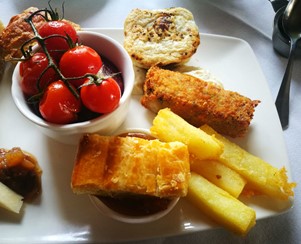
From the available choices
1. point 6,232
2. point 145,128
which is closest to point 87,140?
point 145,128

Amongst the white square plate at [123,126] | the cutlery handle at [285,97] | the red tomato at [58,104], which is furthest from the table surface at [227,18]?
the red tomato at [58,104]

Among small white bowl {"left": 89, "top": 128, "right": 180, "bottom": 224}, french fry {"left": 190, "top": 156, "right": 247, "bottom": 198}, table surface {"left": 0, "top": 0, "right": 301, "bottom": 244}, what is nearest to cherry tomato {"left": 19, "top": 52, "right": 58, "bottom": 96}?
small white bowl {"left": 89, "top": 128, "right": 180, "bottom": 224}

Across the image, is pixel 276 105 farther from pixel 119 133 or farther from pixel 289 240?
pixel 119 133

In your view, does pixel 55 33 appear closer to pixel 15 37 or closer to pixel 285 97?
pixel 15 37

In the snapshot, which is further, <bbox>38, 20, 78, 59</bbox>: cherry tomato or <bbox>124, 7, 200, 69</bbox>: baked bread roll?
<bbox>124, 7, 200, 69</bbox>: baked bread roll

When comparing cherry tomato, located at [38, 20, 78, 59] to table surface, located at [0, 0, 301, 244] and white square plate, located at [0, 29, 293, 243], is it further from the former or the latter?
table surface, located at [0, 0, 301, 244]

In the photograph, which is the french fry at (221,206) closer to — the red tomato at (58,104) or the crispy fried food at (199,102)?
the crispy fried food at (199,102)
